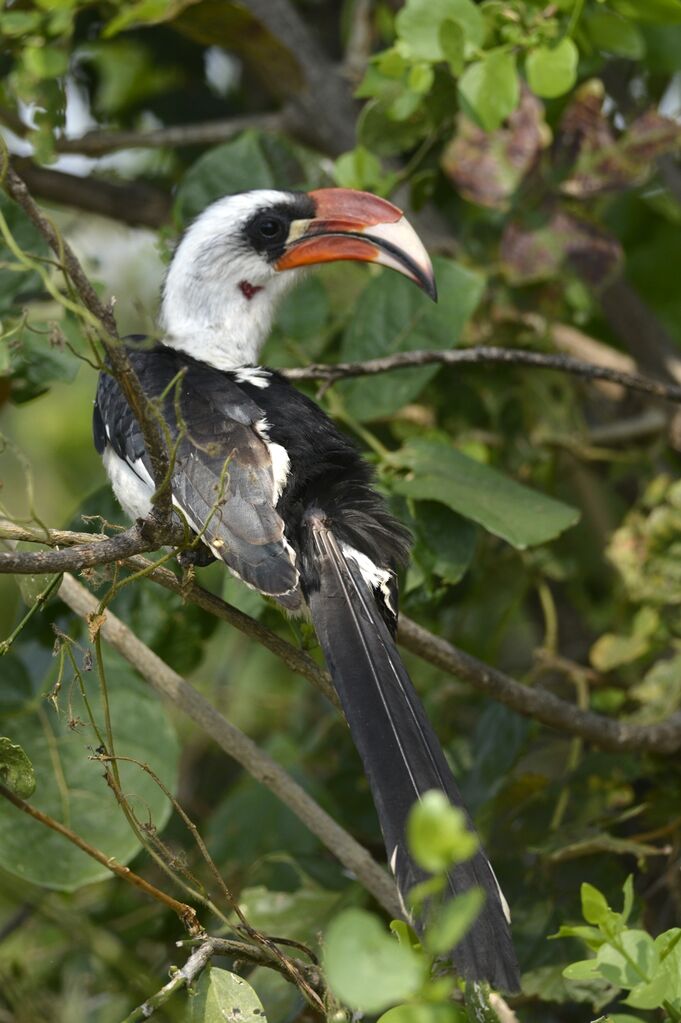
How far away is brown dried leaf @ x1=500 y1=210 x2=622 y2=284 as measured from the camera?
3068 millimetres

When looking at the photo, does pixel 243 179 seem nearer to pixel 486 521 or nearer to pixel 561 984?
pixel 486 521

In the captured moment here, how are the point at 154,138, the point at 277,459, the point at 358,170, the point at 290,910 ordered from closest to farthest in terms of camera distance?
the point at 277,459
the point at 290,910
the point at 358,170
the point at 154,138

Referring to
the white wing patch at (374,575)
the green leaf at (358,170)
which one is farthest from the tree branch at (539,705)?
the green leaf at (358,170)

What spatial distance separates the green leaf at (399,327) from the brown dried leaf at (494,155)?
15.7 inches

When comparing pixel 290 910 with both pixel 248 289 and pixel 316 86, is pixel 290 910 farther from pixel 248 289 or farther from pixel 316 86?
pixel 316 86

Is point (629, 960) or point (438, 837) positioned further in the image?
point (629, 960)

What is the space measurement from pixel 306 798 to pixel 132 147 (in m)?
2.01

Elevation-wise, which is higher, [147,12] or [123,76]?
[147,12]

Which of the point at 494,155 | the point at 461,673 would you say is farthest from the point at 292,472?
the point at 494,155

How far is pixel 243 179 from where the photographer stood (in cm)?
312

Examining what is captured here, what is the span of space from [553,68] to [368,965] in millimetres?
1986

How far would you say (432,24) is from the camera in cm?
253

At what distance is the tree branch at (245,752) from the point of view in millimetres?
2176

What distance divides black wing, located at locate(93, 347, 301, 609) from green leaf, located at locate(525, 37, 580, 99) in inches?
34.4
